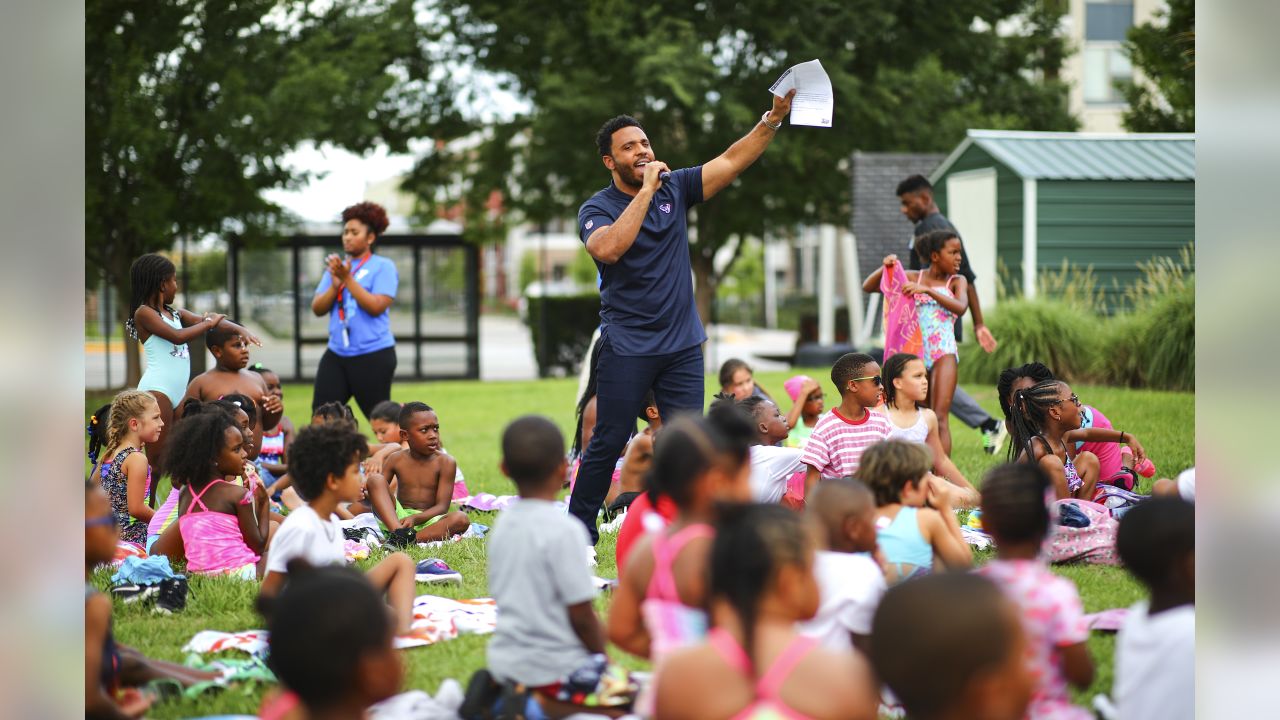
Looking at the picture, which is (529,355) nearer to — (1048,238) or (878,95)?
(878,95)

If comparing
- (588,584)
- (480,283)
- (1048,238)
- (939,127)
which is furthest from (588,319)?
(588,584)

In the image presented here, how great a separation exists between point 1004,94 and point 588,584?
23.1 meters

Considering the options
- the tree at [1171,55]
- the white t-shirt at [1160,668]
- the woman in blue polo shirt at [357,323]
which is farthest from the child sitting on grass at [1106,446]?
the tree at [1171,55]

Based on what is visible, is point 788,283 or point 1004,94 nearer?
point 1004,94

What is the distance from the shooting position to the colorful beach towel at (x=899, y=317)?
859 centimetres

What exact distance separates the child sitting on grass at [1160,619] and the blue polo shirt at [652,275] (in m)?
2.77

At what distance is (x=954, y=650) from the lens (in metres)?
2.94

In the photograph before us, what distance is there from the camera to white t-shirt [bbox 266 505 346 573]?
4715 millimetres

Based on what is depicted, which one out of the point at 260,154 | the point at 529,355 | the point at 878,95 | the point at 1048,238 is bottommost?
the point at 529,355

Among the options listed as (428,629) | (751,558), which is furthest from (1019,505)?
(428,629)

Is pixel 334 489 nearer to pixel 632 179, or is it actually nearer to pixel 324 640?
pixel 324 640

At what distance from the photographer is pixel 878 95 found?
23500mm

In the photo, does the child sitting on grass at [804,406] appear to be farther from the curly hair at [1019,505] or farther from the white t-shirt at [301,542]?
the curly hair at [1019,505]

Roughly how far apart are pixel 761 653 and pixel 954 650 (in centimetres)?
45
